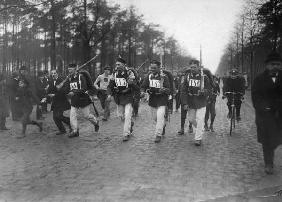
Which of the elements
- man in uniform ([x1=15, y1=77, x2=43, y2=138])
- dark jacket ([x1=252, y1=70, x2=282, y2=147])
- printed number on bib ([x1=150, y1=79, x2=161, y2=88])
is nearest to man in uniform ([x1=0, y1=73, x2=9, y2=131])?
man in uniform ([x1=15, y1=77, x2=43, y2=138])

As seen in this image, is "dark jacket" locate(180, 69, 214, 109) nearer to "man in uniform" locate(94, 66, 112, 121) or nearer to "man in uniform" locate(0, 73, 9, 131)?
"man in uniform" locate(0, 73, 9, 131)

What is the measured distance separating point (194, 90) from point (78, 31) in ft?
89.1

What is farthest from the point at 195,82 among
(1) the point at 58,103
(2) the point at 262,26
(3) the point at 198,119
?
(2) the point at 262,26

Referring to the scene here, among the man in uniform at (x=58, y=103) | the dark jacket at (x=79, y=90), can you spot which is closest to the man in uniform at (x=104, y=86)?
the man in uniform at (x=58, y=103)

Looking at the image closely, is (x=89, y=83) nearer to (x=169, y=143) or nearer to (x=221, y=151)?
(x=169, y=143)

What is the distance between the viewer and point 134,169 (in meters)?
7.46

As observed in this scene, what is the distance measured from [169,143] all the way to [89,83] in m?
2.74

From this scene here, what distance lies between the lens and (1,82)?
14.9 metres

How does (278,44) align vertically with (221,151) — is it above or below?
above

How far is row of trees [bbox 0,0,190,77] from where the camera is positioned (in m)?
34.7

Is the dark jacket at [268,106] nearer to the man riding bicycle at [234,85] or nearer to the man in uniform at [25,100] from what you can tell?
the man riding bicycle at [234,85]

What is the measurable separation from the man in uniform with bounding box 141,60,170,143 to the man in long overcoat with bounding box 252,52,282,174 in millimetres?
3331

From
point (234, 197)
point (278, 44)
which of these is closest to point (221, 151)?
point (234, 197)

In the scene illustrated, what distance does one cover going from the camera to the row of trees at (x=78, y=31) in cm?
3466
